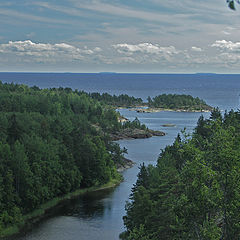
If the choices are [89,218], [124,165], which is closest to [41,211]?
[89,218]

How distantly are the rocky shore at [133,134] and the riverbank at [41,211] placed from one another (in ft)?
168

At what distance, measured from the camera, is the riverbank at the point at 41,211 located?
50.1m

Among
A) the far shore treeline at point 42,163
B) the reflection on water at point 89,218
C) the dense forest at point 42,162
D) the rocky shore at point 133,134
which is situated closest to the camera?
the reflection on water at point 89,218

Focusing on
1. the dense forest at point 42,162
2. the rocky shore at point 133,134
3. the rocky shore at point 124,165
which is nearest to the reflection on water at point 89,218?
the rocky shore at point 124,165

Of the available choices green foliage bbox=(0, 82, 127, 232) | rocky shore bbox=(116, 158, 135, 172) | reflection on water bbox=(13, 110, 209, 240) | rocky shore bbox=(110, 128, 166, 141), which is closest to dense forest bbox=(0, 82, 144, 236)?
green foliage bbox=(0, 82, 127, 232)

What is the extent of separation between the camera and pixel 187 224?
22.4 metres

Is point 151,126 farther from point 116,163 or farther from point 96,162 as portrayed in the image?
point 96,162

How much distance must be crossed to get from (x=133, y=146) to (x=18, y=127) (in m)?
44.7

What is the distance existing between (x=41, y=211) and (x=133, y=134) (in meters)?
71.3

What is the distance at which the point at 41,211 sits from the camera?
58000 millimetres

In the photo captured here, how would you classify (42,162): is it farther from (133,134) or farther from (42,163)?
(133,134)

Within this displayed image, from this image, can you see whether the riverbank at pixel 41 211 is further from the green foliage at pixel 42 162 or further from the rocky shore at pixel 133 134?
the rocky shore at pixel 133 134

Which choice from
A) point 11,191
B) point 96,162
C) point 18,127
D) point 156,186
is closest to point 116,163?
point 96,162

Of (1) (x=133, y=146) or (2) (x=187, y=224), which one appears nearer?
(2) (x=187, y=224)
